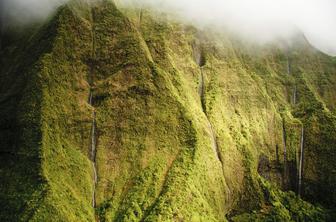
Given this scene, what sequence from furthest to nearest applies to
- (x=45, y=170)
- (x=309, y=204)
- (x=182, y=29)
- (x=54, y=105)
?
1. (x=182, y=29)
2. (x=309, y=204)
3. (x=54, y=105)
4. (x=45, y=170)

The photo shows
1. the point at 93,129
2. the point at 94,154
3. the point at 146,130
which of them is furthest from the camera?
the point at 146,130

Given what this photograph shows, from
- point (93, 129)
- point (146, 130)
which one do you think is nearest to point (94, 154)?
point (93, 129)

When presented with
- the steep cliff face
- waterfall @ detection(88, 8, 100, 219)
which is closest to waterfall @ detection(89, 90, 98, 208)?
waterfall @ detection(88, 8, 100, 219)

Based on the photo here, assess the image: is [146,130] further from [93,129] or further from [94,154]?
[94,154]

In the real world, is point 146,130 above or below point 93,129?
above

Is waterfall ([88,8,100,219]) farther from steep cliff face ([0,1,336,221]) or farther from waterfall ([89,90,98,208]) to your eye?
steep cliff face ([0,1,336,221])

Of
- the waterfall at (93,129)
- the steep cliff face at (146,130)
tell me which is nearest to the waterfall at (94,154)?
the waterfall at (93,129)

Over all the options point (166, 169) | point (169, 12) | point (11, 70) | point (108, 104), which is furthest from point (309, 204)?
point (11, 70)

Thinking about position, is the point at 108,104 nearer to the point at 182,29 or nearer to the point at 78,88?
the point at 78,88
